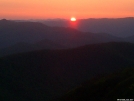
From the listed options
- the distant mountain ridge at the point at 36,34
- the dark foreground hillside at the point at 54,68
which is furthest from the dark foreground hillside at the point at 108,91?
the distant mountain ridge at the point at 36,34

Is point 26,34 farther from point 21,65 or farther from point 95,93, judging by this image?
point 95,93

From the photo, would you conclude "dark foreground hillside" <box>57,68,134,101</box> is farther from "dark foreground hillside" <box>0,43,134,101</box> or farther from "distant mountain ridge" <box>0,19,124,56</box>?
"distant mountain ridge" <box>0,19,124,56</box>

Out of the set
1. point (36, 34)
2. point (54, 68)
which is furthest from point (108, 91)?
point (36, 34)

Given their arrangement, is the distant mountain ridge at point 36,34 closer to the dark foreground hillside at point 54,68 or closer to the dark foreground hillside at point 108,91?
the dark foreground hillside at point 54,68

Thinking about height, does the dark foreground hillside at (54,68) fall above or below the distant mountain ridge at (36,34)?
below

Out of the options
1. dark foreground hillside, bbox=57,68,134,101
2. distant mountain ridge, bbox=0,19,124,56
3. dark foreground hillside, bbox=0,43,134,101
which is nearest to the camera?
dark foreground hillside, bbox=57,68,134,101

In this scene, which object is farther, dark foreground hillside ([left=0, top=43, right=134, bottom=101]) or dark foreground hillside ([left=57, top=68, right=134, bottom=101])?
dark foreground hillside ([left=0, top=43, right=134, bottom=101])

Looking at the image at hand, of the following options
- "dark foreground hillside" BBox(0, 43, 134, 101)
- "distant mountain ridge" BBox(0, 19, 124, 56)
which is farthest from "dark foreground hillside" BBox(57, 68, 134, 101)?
"distant mountain ridge" BBox(0, 19, 124, 56)

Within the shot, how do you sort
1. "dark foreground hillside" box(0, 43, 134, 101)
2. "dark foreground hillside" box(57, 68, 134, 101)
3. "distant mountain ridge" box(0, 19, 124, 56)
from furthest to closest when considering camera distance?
1. "distant mountain ridge" box(0, 19, 124, 56)
2. "dark foreground hillside" box(0, 43, 134, 101)
3. "dark foreground hillside" box(57, 68, 134, 101)

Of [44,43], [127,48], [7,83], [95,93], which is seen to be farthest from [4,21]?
[95,93]

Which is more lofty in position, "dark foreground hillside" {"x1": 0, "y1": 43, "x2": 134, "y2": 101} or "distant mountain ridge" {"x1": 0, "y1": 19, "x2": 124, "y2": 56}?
"distant mountain ridge" {"x1": 0, "y1": 19, "x2": 124, "y2": 56}
